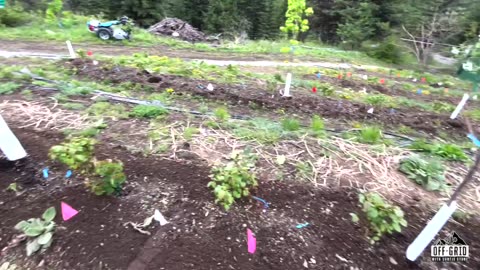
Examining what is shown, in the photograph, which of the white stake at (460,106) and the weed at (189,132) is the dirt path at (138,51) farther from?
the weed at (189,132)

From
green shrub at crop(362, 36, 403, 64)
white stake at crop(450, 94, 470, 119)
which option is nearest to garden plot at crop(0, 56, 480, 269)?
white stake at crop(450, 94, 470, 119)

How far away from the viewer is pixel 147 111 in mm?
3930

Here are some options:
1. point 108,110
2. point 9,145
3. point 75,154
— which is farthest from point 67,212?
point 108,110

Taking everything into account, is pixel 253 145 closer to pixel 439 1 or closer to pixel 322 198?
pixel 322 198

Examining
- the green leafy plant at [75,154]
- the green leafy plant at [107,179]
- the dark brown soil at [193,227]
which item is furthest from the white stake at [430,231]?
the green leafy plant at [75,154]

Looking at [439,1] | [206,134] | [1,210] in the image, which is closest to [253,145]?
[206,134]

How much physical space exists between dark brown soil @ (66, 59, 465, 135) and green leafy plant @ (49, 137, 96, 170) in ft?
8.95

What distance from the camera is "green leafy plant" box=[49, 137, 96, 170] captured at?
2703 mm

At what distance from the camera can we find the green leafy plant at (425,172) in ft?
10.4

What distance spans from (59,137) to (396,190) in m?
3.34

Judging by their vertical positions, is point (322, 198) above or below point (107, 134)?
below

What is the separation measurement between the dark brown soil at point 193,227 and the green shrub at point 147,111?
1059 millimetres

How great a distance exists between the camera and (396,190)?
3020mm

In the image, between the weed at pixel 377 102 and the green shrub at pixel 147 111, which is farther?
the weed at pixel 377 102
